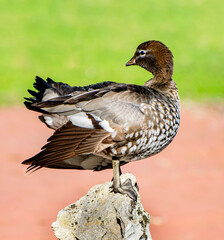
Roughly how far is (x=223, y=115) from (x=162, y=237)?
15.1 ft

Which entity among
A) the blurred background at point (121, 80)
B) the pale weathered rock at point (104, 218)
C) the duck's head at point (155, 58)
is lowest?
the pale weathered rock at point (104, 218)

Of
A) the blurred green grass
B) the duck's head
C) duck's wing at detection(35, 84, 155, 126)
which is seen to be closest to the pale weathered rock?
duck's wing at detection(35, 84, 155, 126)

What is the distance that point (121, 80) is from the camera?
12688 mm

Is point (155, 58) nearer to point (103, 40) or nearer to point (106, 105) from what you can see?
point (106, 105)

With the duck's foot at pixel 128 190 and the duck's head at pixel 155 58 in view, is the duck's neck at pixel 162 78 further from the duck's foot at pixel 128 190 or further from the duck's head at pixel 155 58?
the duck's foot at pixel 128 190

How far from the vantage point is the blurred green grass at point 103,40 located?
12.8m

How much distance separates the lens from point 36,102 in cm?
382

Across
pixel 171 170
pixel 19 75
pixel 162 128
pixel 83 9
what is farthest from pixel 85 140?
pixel 83 9

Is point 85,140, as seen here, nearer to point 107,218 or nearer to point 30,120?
point 107,218

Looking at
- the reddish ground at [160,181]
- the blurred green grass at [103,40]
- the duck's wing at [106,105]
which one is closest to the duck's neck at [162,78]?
the duck's wing at [106,105]

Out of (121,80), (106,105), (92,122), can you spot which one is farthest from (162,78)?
(121,80)

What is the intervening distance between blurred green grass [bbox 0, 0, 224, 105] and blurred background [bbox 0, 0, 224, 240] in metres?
0.03

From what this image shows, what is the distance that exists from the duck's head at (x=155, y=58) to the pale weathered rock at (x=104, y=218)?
86cm

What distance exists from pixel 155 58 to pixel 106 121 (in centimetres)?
74
